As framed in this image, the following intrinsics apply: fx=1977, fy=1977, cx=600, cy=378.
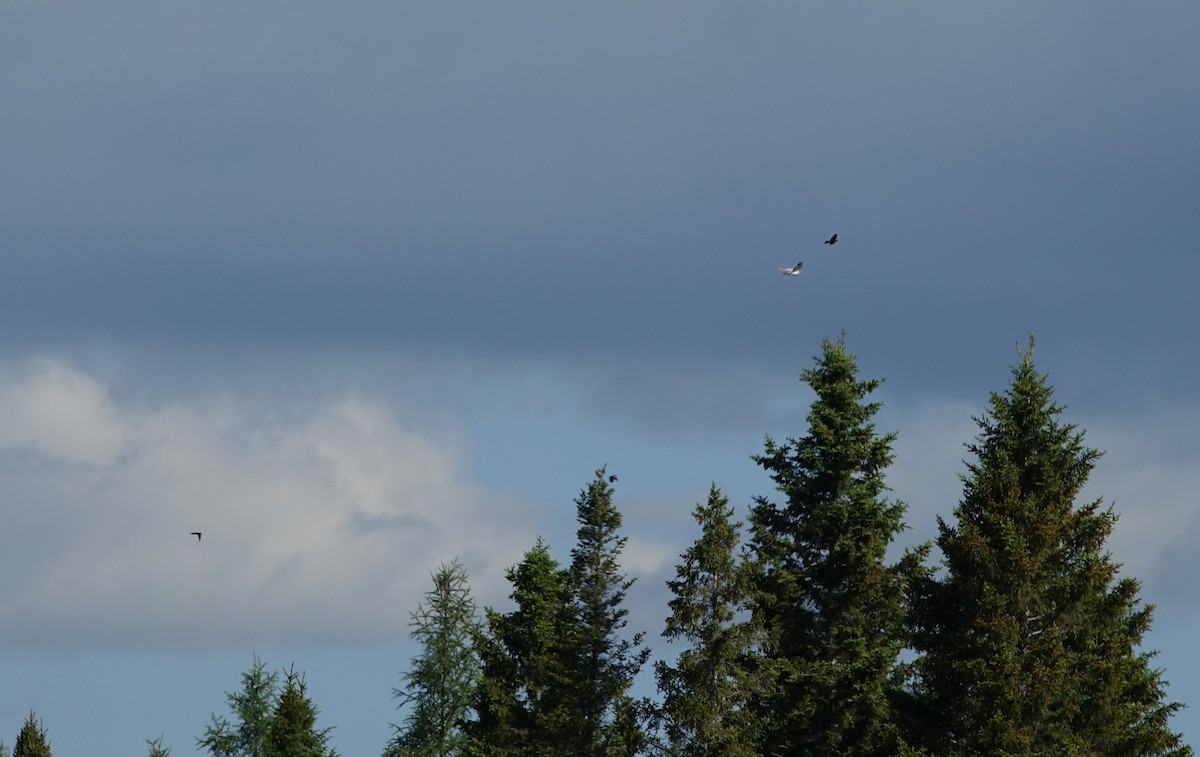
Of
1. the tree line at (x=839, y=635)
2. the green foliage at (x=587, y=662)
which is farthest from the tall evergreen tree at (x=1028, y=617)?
the green foliage at (x=587, y=662)

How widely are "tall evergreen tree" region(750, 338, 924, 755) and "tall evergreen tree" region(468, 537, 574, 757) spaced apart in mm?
13372

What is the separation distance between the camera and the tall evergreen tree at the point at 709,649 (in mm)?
61031

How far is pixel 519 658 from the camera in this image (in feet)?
268

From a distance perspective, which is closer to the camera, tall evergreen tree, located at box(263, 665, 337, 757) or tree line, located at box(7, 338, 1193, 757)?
tree line, located at box(7, 338, 1193, 757)

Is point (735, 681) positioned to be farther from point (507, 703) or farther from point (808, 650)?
point (507, 703)

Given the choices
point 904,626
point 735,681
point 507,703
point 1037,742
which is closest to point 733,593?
point 735,681

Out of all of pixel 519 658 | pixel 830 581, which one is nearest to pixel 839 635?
pixel 830 581

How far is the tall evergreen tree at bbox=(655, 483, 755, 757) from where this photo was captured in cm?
6103

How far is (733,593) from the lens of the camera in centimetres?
6197

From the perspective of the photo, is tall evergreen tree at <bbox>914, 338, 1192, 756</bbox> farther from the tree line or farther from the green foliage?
the green foliage

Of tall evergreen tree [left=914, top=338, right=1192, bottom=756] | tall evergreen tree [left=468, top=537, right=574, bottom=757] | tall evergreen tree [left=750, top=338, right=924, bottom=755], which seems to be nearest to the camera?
tall evergreen tree [left=914, top=338, right=1192, bottom=756]

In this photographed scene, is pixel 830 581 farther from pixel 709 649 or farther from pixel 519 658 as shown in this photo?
pixel 519 658

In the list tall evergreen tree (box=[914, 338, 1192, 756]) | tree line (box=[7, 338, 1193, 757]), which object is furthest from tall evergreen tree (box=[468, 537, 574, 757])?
tall evergreen tree (box=[914, 338, 1192, 756])

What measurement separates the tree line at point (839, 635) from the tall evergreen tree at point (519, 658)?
3.9 inches
